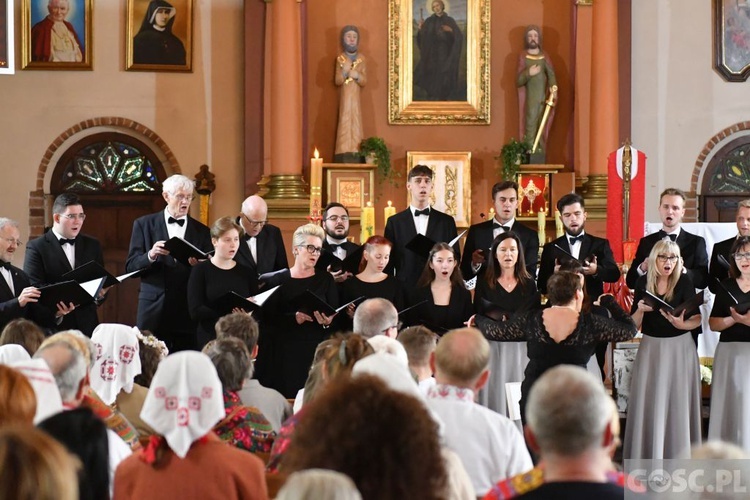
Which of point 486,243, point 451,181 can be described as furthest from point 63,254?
point 451,181

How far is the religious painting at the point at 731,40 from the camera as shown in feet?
37.8

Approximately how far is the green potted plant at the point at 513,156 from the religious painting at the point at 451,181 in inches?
14.9

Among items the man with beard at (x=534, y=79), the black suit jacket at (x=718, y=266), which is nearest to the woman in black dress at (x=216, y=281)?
the black suit jacket at (x=718, y=266)

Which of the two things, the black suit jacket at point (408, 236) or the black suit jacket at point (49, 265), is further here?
the black suit jacket at point (408, 236)

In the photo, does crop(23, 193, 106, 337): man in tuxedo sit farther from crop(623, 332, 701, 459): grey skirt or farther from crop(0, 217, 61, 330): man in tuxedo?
crop(623, 332, 701, 459): grey skirt

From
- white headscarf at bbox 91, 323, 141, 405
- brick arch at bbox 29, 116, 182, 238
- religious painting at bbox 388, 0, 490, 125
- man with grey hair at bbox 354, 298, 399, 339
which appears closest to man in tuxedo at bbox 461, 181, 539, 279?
man with grey hair at bbox 354, 298, 399, 339

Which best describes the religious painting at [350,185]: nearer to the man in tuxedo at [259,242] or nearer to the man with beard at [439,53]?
the man with beard at [439,53]

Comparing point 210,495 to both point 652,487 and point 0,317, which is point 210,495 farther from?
point 0,317

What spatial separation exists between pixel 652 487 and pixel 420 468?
5.18 ft

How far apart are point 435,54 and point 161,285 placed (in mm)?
5387

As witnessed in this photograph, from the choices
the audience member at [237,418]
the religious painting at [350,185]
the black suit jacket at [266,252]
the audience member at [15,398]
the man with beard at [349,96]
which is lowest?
the audience member at [237,418]

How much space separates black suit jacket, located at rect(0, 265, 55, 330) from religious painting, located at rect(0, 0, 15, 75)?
2.15 meters

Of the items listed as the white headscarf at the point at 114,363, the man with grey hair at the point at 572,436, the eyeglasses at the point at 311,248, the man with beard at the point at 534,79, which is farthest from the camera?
the man with beard at the point at 534,79

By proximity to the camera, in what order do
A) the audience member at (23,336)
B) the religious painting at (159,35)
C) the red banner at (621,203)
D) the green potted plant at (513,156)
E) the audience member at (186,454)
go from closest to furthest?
the audience member at (186,454) < the audience member at (23,336) < the red banner at (621,203) < the green potted plant at (513,156) < the religious painting at (159,35)
